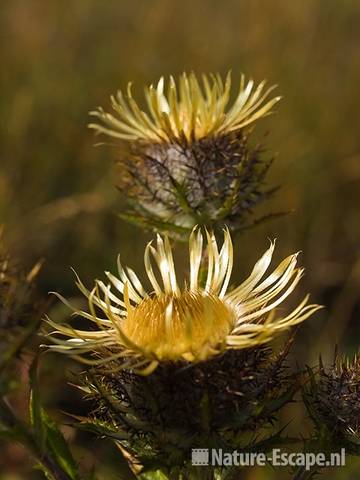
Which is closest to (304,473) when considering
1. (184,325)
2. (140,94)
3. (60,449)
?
(184,325)

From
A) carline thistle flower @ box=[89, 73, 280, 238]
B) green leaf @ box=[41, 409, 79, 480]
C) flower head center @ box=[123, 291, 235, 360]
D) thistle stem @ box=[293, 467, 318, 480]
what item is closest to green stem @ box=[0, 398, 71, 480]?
green leaf @ box=[41, 409, 79, 480]

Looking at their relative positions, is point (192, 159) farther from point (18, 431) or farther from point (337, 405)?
point (18, 431)

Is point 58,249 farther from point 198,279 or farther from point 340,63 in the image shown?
point 340,63

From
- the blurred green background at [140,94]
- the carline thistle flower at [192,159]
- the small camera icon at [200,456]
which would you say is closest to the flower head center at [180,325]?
the small camera icon at [200,456]

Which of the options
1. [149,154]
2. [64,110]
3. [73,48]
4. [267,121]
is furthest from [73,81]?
[149,154]

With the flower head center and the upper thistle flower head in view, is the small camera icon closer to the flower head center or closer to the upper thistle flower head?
the flower head center
